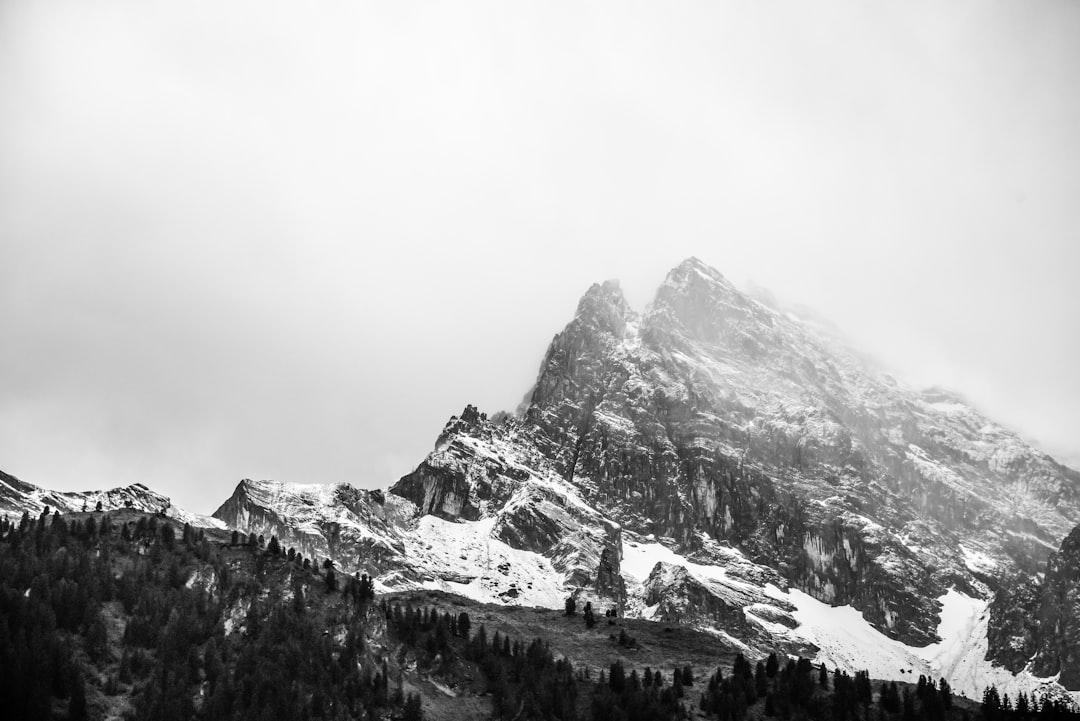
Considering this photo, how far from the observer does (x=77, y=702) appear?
647 ft

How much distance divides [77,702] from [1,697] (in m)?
12.5

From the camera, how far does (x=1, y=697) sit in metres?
189

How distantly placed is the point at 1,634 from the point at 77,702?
56.4 ft

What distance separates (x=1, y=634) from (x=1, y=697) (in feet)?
45.0

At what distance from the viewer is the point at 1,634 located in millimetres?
199250
